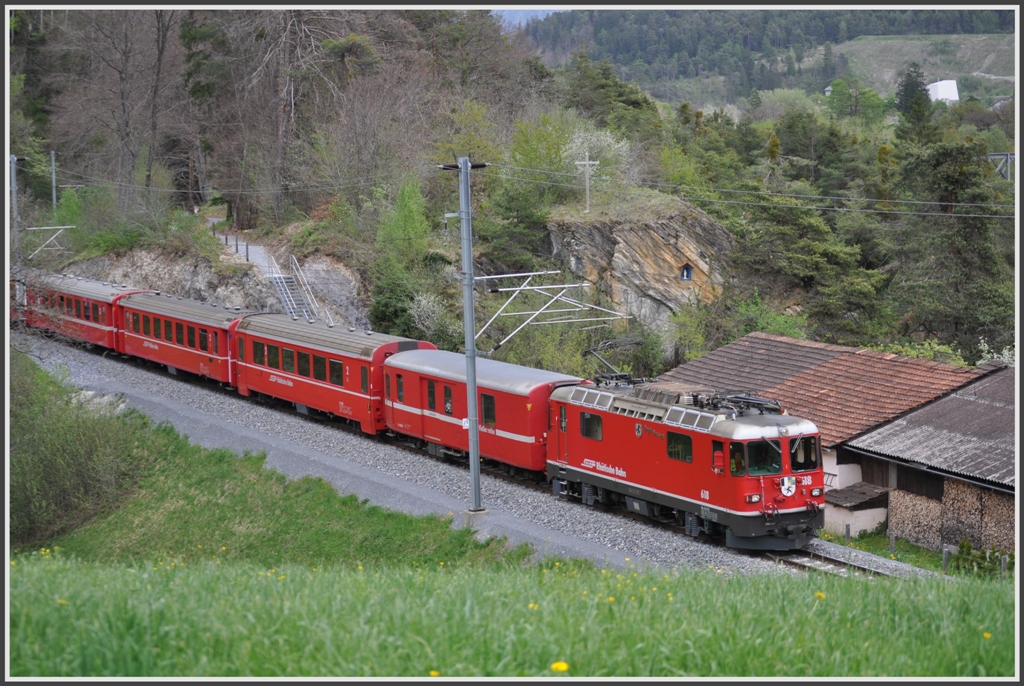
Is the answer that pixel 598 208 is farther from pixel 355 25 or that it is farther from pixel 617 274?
pixel 355 25

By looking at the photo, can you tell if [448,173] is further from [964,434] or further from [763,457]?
[763,457]

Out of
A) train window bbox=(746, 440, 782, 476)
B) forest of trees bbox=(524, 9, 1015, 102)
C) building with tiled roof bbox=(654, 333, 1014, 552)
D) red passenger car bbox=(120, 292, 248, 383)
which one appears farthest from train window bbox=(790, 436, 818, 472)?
forest of trees bbox=(524, 9, 1015, 102)

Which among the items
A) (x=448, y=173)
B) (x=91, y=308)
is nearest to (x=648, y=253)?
(x=448, y=173)

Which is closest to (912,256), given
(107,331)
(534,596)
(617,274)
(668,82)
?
(617,274)

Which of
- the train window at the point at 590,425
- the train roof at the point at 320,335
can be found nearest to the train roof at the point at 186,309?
the train roof at the point at 320,335

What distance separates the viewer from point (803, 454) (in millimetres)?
16406

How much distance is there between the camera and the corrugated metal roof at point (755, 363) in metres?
25.9

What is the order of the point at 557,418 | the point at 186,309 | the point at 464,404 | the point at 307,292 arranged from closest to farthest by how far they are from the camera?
the point at 557,418 → the point at 464,404 → the point at 186,309 → the point at 307,292

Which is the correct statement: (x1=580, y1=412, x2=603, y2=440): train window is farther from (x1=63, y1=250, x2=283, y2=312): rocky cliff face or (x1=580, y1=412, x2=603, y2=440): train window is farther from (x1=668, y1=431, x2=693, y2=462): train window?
(x1=63, y1=250, x2=283, y2=312): rocky cliff face

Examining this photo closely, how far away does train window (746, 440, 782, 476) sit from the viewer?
15945 millimetres

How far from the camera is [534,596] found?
9.44 m

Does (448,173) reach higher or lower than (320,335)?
higher

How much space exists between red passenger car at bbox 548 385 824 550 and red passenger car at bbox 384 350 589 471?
55.5 inches

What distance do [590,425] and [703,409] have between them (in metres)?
2.76
